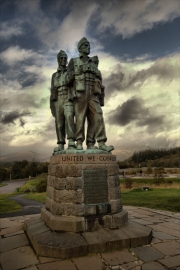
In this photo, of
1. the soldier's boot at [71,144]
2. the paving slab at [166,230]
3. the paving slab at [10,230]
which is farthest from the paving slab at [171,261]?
the paving slab at [10,230]

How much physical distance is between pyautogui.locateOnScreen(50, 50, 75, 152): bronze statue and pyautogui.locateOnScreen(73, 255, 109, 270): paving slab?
2.78 m

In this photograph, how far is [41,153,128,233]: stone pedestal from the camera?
4.88m

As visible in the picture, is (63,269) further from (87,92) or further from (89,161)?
(87,92)

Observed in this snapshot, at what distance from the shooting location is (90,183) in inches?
203

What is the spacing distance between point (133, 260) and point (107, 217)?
1191 millimetres

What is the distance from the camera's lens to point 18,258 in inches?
162

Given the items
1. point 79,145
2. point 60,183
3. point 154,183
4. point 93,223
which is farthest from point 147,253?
point 154,183

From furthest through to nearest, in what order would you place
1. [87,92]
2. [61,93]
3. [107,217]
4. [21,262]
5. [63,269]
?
[61,93]
[87,92]
[107,217]
[21,262]
[63,269]

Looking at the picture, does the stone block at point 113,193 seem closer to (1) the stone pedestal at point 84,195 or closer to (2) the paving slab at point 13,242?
(1) the stone pedestal at point 84,195

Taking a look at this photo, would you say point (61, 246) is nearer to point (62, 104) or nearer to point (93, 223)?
point (93, 223)

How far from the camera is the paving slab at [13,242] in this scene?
464cm

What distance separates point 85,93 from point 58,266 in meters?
3.88

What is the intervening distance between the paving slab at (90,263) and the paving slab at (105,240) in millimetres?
206

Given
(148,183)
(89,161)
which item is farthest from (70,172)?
(148,183)
